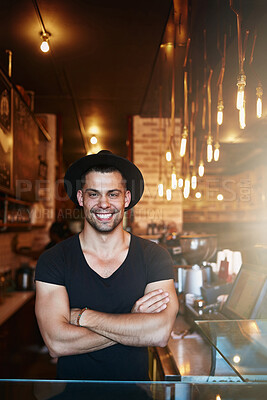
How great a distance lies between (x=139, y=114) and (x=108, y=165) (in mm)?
4098

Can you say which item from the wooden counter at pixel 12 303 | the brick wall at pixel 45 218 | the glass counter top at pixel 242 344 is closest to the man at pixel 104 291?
the glass counter top at pixel 242 344

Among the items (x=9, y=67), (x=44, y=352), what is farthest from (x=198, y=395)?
(x=9, y=67)

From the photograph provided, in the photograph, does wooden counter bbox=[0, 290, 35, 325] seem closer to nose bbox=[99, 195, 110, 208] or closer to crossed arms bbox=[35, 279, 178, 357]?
crossed arms bbox=[35, 279, 178, 357]

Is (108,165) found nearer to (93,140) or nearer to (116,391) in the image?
(116,391)

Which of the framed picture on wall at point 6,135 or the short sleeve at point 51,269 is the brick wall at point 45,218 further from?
the short sleeve at point 51,269

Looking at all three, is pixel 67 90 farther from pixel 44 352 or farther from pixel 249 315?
pixel 249 315

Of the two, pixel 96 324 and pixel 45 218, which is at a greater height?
pixel 45 218

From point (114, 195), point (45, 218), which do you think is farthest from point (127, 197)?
point (45, 218)

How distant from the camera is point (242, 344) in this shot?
1410mm

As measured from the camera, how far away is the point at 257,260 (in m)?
2.62

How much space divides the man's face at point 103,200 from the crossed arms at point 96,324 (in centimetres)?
36

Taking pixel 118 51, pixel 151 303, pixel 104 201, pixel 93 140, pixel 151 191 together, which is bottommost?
pixel 151 303

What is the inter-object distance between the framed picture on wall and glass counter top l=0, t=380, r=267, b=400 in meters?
2.29

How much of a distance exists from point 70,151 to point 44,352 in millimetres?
5507
